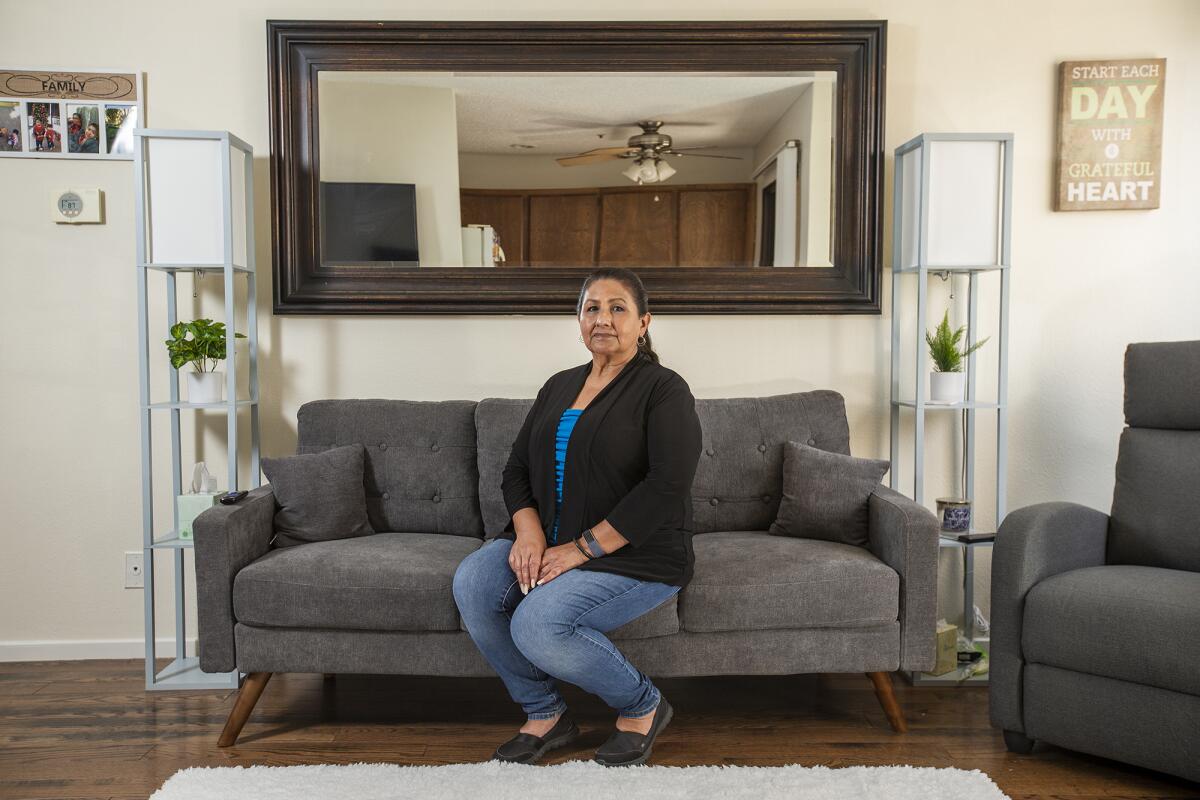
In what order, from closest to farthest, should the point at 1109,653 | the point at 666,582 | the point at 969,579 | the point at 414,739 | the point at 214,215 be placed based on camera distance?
1. the point at 1109,653
2. the point at 666,582
3. the point at 414,739
4. the point at 214,215
5. the point at 969,579

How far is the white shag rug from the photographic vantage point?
1.99m

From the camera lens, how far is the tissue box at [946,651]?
2789mm

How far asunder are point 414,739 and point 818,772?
102 cm

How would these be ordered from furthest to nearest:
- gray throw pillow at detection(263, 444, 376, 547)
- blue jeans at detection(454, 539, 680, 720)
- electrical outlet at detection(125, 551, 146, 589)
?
1. electrical outlet at detection(125, 551, 146, 589)
2. gray throw pillow at detection(263, 444, 376, 547)
3. blue jeans at detection(454, 539, 680, 720)

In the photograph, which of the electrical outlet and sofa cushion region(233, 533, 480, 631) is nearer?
sofa cushion region(233, 533, 480, 631)

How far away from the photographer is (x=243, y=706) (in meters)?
2.33

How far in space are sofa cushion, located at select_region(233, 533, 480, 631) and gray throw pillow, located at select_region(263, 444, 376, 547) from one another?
0.80 ft

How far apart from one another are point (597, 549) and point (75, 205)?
218 centimetres

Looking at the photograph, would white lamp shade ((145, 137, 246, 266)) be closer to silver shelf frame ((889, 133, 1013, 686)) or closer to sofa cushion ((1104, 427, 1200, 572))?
silver shelf frame ((889, 133, 1013, 686))

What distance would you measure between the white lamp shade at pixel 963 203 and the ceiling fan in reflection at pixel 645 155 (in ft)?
2.43

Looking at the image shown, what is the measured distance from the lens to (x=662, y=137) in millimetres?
3080

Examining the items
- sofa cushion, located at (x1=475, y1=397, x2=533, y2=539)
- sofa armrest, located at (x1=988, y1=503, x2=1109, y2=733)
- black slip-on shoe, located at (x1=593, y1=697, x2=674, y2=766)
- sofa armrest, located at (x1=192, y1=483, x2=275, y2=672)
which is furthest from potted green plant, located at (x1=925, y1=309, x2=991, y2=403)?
sofa armrest, located at (x1=192, y1=483, x2=275, y2=672)

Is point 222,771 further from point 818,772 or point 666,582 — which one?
point 818,772

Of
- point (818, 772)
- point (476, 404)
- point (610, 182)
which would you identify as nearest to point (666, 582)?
point (818, 772)
